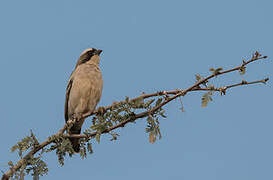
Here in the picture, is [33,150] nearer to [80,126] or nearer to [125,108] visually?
[125,108]

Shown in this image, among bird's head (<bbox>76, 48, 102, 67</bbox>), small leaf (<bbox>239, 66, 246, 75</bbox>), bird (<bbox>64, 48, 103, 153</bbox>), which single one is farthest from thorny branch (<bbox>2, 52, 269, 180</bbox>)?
bird's head (<bbox>76, 48, 102, 67</bbox>)

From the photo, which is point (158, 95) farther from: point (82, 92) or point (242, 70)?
point (82, 92)

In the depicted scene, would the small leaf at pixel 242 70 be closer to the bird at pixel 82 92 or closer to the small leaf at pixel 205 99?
the small leaf at pixel 205 99

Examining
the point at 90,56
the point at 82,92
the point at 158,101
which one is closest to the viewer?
the point at 158,101

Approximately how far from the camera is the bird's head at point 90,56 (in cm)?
831

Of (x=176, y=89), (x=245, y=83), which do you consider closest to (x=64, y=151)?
(x=176, y=89)

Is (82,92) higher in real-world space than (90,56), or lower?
lower

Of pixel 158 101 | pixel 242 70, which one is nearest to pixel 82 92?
pixel 158 101

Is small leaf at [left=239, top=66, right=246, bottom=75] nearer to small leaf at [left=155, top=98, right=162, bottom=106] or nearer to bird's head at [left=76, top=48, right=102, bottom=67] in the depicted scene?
small leaf at [left=155, top=98, right=162, bottom=106]

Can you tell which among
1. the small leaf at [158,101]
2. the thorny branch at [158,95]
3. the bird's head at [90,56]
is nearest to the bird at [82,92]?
the bird's head at [90,56]

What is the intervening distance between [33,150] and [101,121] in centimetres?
74

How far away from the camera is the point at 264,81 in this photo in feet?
9.81

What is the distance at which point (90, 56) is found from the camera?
8492mm

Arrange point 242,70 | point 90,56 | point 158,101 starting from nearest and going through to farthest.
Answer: point 242,70 < point 158,101 < point 90,56
